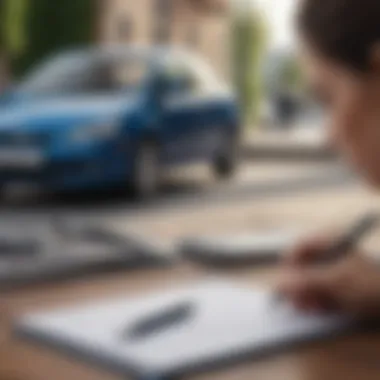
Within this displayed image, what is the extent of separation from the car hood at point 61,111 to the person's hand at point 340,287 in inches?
108

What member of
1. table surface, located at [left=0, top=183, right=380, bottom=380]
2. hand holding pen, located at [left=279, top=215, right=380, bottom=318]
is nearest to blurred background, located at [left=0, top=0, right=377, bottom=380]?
table surface, located at [left=0, top=183, right=380, bottom=380]

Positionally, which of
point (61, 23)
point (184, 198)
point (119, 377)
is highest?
point (61, 23)

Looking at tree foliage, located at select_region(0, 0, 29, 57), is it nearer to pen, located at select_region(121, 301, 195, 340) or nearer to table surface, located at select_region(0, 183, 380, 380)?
table surface, located at select_region(0, 183, 380, 380)

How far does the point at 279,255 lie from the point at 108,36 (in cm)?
586

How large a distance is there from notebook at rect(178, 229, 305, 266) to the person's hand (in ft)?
0.54

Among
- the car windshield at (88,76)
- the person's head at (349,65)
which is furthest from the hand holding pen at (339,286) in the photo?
the car windshield at (88,76)

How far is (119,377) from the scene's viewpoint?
76cm

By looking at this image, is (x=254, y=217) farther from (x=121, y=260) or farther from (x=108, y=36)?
(x=108, y=36)

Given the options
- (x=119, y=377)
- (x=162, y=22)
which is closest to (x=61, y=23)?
(x=162, y=22)

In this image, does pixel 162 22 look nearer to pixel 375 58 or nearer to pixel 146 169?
pixel 146 169

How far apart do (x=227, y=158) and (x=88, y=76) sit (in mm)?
592

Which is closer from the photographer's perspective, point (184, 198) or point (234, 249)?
point (234, 249)

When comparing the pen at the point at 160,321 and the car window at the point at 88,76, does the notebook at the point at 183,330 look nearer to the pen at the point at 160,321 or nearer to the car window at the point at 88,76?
the pen at the point at 160,321

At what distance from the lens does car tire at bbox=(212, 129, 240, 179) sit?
13.3ft
